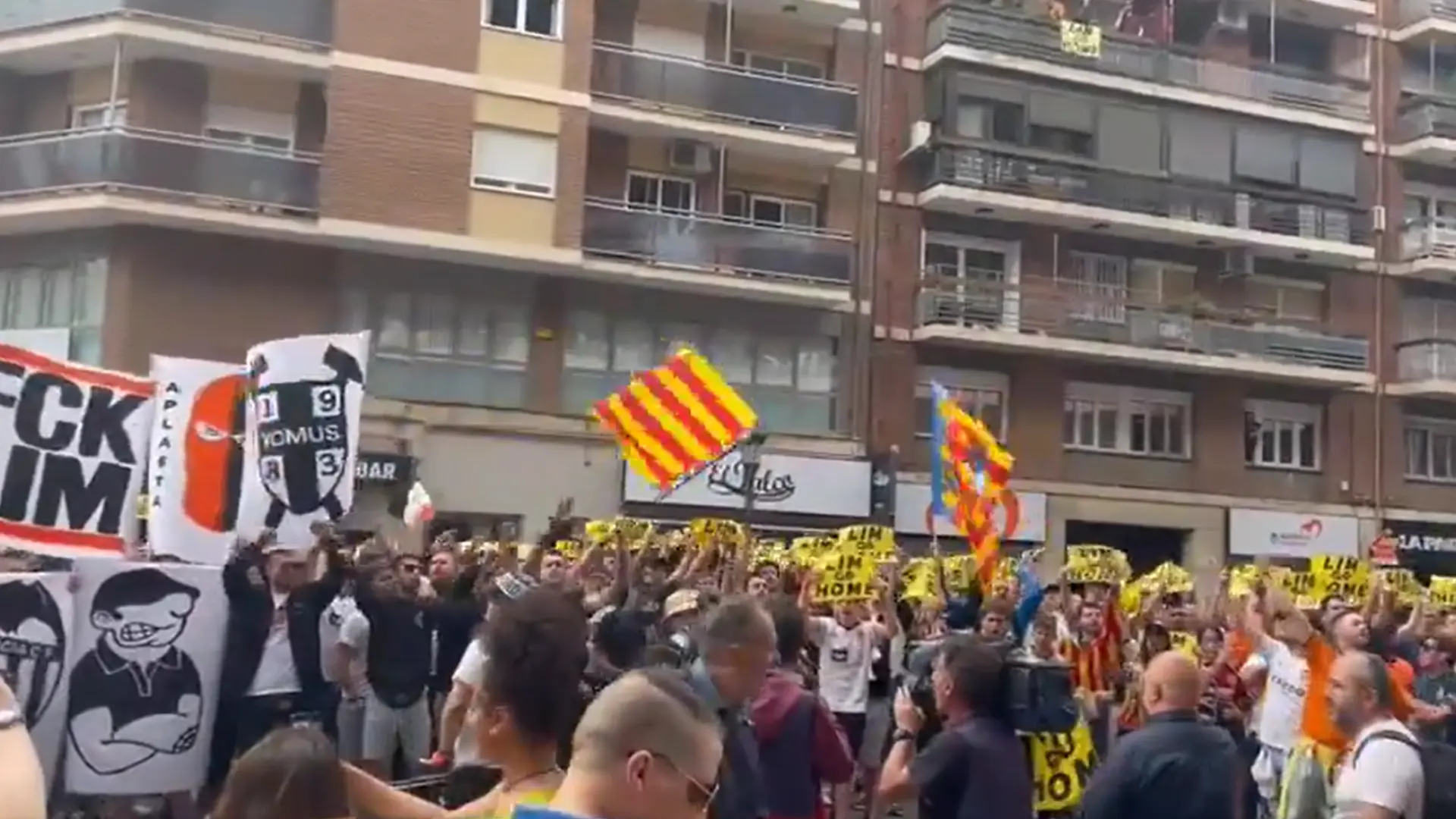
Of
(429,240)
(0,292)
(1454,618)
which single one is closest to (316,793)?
(1454,618)

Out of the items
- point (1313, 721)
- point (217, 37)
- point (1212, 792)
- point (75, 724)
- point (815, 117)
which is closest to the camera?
point (1212, 792)

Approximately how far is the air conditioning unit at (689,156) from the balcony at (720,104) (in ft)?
0.98

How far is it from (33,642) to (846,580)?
5.50 m

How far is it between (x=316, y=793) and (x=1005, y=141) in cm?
2564

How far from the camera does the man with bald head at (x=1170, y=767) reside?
5.11m

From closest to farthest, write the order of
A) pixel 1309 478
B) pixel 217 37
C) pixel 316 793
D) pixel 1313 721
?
1. pixel 316 793
2. pixel 1313 721
3. pixel 217 37
4. pixel 1309 478

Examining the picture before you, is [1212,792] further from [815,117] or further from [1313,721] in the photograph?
[815,117]

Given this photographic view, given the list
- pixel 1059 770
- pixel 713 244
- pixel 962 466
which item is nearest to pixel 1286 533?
pixel 713 244

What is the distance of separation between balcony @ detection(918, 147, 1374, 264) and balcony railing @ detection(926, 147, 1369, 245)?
1 cm

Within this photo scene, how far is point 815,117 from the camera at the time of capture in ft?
83.8

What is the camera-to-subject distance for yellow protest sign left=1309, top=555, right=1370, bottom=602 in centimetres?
1184

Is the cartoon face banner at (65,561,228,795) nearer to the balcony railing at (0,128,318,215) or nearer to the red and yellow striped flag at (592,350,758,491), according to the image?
the red and yellow striped flag at (592,350,758,491)

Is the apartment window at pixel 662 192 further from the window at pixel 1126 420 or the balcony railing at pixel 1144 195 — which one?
the window at pixel 1126 420

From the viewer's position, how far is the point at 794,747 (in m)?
5.88
